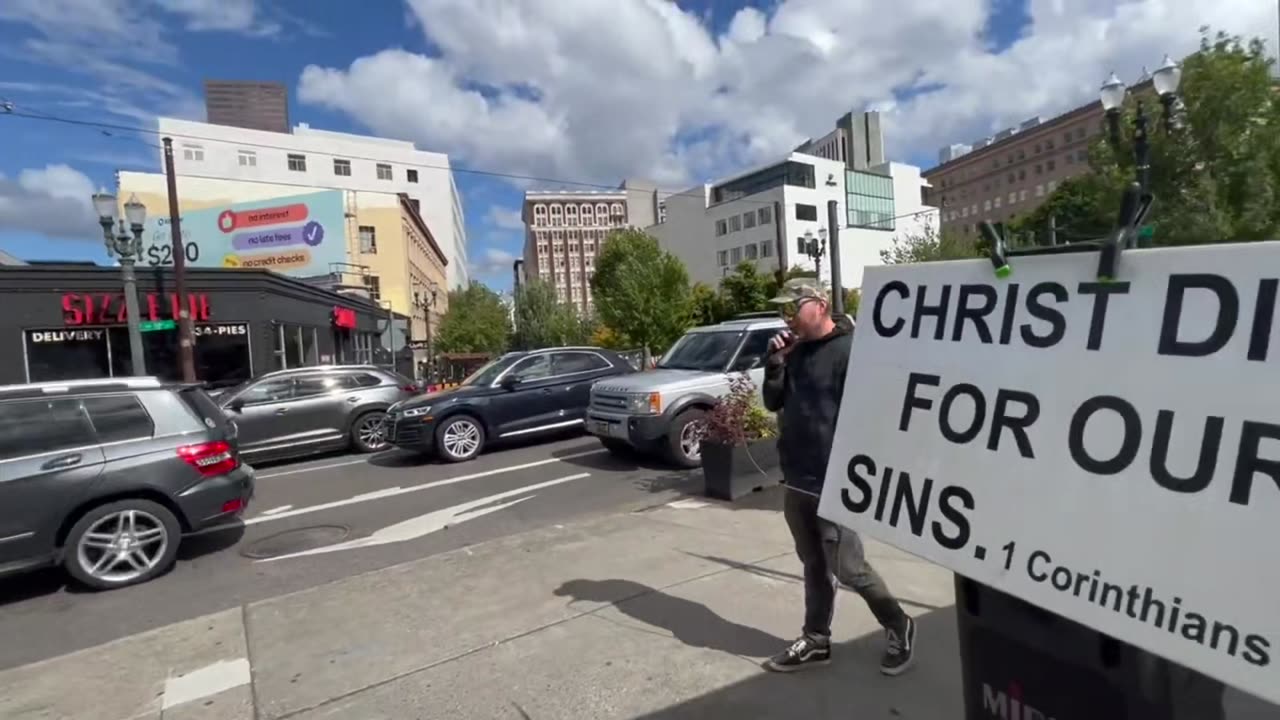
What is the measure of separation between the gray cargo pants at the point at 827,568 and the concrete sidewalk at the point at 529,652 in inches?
10.4

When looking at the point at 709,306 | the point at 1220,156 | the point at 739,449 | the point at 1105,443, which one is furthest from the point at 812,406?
the point at 709,306

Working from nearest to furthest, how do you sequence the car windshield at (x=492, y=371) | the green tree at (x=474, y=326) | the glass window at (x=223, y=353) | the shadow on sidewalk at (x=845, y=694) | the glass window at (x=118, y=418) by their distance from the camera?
1. the shadow on sidewalk at (x=845, y=694)
2. the glass window at (x=118, y=418)
3. the car windshield at (x=492, y=371)
4. the glass window at (x=223, y=353)
5. the green tree at (x=474, y=326)

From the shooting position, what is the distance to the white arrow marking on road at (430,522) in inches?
245

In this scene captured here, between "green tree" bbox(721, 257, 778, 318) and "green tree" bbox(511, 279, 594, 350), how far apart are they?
1218 cm

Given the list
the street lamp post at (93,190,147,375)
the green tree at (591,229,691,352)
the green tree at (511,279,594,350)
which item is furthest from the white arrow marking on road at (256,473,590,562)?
the green tree at (511,279,594,350)

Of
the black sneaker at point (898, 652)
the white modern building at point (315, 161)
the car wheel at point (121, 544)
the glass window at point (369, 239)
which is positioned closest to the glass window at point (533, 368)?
the car wheel at point (121, 544)

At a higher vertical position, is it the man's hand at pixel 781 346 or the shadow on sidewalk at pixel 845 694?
the man's hand at pixel 781 346

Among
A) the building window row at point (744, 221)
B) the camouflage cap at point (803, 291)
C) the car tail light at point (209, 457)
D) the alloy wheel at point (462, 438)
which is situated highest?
the building window row at point (744, 221)

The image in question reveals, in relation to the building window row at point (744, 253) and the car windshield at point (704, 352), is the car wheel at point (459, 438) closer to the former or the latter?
the car windshield at point (704, 352)

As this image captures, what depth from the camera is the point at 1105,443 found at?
5.02 ft

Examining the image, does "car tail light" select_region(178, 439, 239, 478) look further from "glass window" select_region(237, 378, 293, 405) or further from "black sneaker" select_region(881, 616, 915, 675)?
"black sneaker" select_region(881, 616, 915, 675)

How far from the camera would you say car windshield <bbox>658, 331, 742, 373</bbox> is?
9.08 metres

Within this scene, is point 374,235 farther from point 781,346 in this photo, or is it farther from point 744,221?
point 781,346

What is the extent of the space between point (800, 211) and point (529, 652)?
231ft
